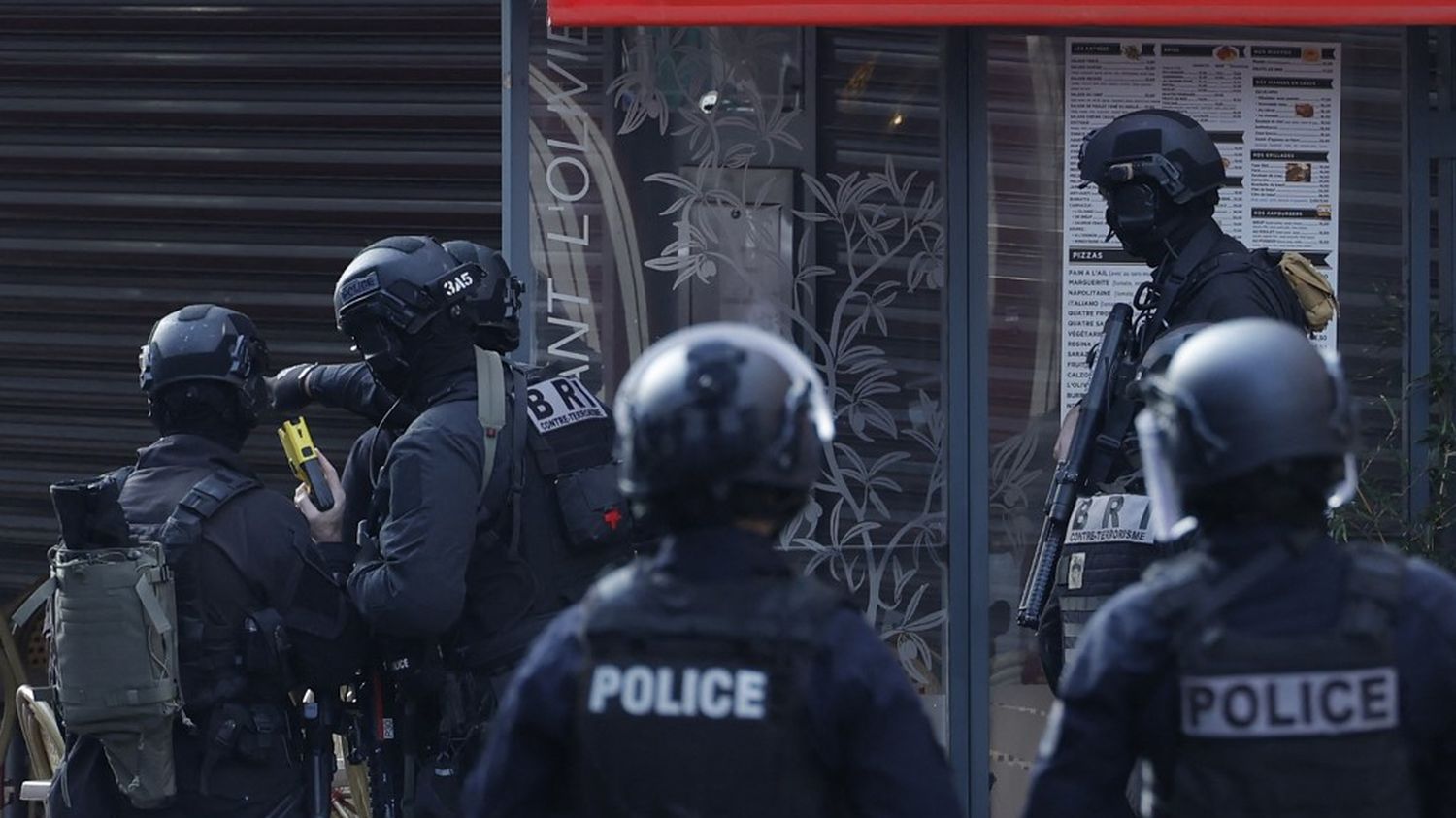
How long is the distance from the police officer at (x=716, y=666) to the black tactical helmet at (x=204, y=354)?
1.94 meters

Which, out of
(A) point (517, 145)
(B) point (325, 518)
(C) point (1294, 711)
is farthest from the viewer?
(A) point (517, 145)

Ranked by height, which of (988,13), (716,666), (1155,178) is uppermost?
(988,13)

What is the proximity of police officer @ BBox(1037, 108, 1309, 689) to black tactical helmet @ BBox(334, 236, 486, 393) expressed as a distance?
1.47 metres

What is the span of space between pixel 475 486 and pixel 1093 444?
1.46 metres

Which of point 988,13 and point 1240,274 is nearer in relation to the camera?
point 1240,274

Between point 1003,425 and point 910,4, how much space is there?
125 centimetres

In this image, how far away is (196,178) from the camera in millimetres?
6988

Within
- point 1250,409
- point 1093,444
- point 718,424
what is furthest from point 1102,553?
point 718,424

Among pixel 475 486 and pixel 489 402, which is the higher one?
pixel 489 402

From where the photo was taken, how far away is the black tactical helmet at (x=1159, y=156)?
16.3 ft

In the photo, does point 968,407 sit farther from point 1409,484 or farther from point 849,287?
point 1409,484

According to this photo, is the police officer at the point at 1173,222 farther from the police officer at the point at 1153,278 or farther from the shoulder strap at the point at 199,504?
the shoulder strap at the point at 199,504

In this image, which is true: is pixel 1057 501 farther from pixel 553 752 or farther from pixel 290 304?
pixel 290 304

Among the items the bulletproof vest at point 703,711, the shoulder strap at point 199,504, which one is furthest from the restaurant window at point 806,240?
the bulletproof vest at point 703,711
